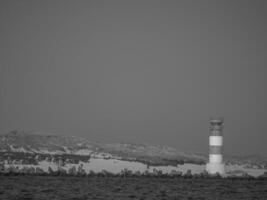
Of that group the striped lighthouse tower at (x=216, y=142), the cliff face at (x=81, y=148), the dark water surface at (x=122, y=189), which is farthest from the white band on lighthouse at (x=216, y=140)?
the cliff face at (x=81, y=148)

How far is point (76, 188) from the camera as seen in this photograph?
52656mm

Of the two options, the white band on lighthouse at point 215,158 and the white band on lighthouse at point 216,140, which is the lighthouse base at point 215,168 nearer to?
the white band on lighthouse at point 215,158

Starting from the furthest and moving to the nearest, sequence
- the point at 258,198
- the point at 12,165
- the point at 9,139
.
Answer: the point at 9,139
the point at 12,165
the point at 258,198

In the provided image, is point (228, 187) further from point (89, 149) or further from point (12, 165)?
point (89, 149)

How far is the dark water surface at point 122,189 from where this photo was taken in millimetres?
47281

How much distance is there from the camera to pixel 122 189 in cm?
5328

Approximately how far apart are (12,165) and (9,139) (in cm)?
2050

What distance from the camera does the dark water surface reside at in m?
47.3

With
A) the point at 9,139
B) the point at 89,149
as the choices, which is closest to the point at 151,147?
the point at 89,149

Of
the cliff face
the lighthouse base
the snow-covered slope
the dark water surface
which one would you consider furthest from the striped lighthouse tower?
the cliff face

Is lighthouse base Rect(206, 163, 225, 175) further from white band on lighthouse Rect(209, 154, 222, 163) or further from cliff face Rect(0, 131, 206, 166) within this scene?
cliff face Rect(0, 131, 206, 166)

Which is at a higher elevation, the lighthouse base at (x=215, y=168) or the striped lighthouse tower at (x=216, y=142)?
the striped lighthouse tower at (x=216, y=142)

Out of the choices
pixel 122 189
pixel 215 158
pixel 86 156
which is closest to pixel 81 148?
pixel 86 156

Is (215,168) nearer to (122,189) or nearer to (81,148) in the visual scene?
(122,189)
